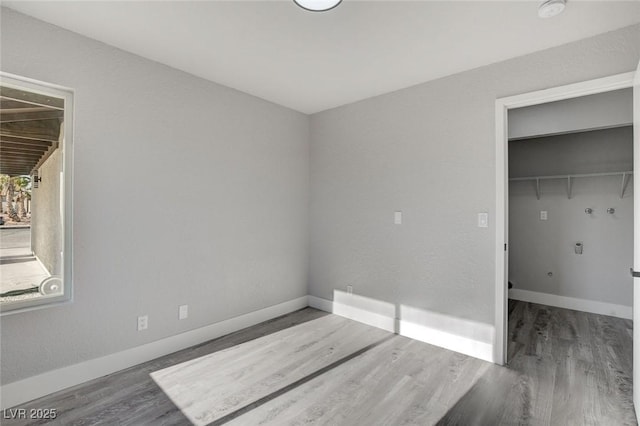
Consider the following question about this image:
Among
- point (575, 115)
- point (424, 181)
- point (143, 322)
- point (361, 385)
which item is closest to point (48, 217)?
point (143, 322)

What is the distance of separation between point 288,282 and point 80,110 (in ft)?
8.85

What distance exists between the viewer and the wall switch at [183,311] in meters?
2.91

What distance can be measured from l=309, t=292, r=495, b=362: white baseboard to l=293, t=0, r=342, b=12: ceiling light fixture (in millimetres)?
2744

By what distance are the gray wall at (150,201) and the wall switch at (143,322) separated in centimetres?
4

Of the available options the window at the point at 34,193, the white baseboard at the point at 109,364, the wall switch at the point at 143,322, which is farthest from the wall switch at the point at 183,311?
the window at the point at 34,193

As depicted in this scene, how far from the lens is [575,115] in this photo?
3000 millimetres

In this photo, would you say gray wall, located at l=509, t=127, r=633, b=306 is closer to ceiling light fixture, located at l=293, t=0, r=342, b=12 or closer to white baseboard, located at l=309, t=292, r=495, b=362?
white baseboard, located at l=309, t=292, r=495, b=362

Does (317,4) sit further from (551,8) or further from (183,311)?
(183,311)

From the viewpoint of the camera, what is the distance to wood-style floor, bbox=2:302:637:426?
1993 millimetres

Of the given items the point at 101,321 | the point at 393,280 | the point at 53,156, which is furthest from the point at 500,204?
the point at 53,156

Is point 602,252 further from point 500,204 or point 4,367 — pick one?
point 4,367

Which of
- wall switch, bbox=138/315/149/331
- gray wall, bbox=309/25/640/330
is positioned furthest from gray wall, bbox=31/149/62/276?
gray wall, bbox=309/25/640/330

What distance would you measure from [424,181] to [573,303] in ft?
9.28

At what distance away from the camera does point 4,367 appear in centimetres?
204
